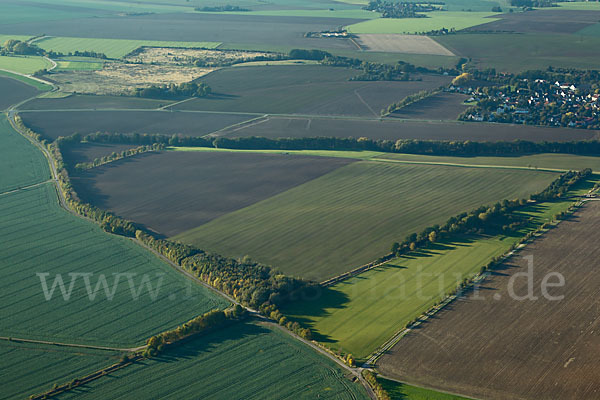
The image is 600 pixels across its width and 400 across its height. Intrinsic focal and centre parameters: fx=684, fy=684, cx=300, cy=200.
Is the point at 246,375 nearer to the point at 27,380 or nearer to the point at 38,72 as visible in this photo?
the point at 27,380

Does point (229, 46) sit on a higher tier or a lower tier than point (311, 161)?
higher

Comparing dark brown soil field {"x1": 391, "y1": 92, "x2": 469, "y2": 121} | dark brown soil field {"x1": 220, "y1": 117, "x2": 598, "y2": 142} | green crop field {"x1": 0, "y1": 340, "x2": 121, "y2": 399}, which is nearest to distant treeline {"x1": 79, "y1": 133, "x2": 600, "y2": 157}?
dark brown soil field {"x1": 220, "y1": 117, "x2": 598, "y2": 142}

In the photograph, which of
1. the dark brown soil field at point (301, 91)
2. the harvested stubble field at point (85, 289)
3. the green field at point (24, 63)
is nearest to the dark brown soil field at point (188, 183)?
the harvested stubble field at point (85, 289)

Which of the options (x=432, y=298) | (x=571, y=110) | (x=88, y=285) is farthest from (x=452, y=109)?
(x=88, y=285)

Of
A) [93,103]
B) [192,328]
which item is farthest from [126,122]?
[192,328]

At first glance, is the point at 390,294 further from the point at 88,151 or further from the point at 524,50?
the point at 524,50

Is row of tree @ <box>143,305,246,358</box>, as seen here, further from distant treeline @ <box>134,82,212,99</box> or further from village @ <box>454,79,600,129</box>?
distant treeline @ <box>134,82,212,99</box>

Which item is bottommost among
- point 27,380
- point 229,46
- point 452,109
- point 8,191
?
point 27,380
